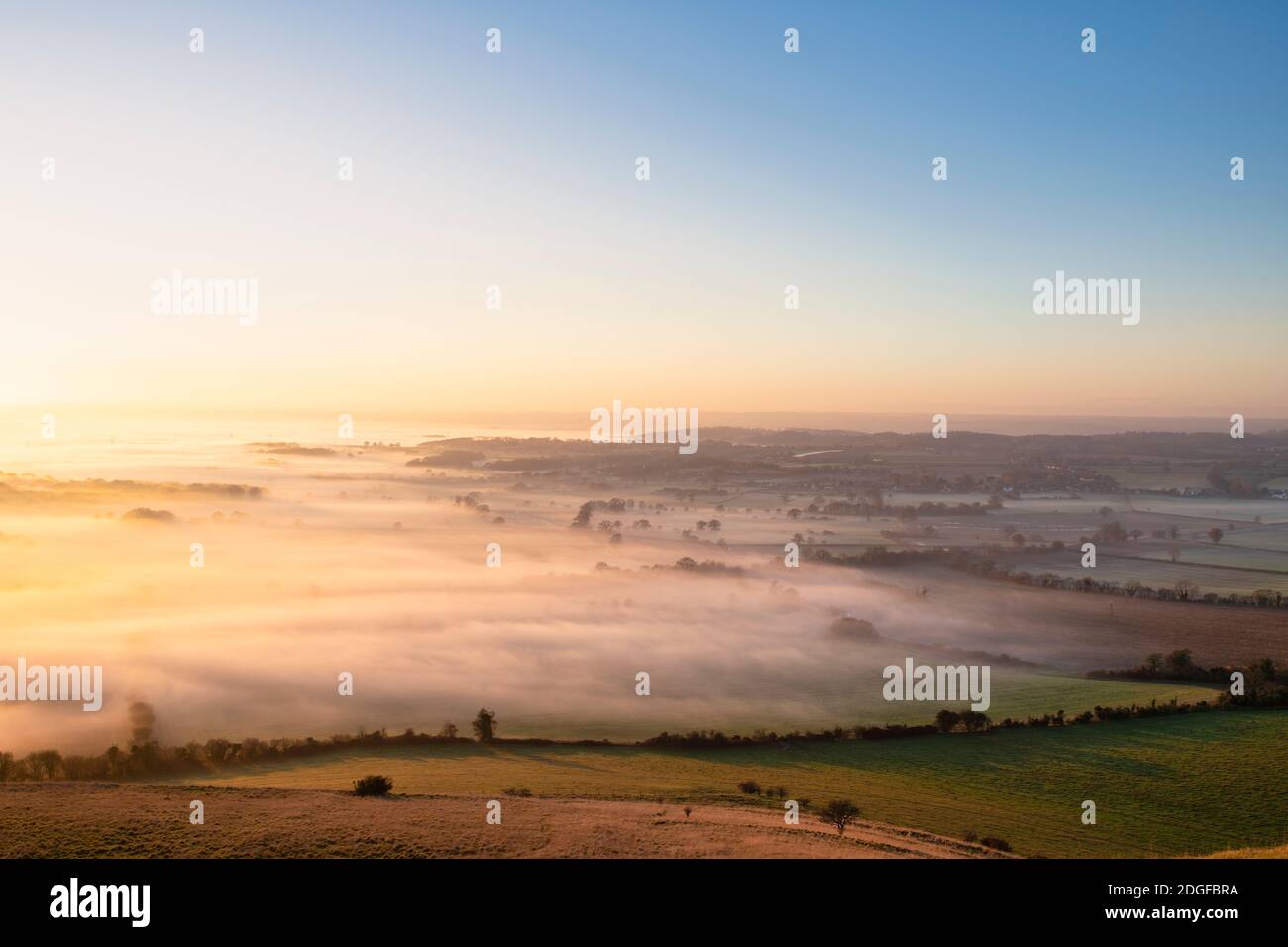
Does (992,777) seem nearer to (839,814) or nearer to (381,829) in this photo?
(839,814)

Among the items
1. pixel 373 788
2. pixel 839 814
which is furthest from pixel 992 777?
pixel 373 788

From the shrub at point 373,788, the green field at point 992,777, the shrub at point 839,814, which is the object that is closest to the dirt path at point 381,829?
the shrub at point 839,814

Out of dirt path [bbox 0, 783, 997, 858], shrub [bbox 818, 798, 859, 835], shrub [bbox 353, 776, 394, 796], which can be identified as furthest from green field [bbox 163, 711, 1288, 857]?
dirt path [bbox 0, 783, 997, 858]

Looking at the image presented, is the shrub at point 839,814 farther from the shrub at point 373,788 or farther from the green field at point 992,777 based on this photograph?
the shrub at point 373,788

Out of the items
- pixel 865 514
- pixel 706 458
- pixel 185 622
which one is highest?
pixel 706 458
